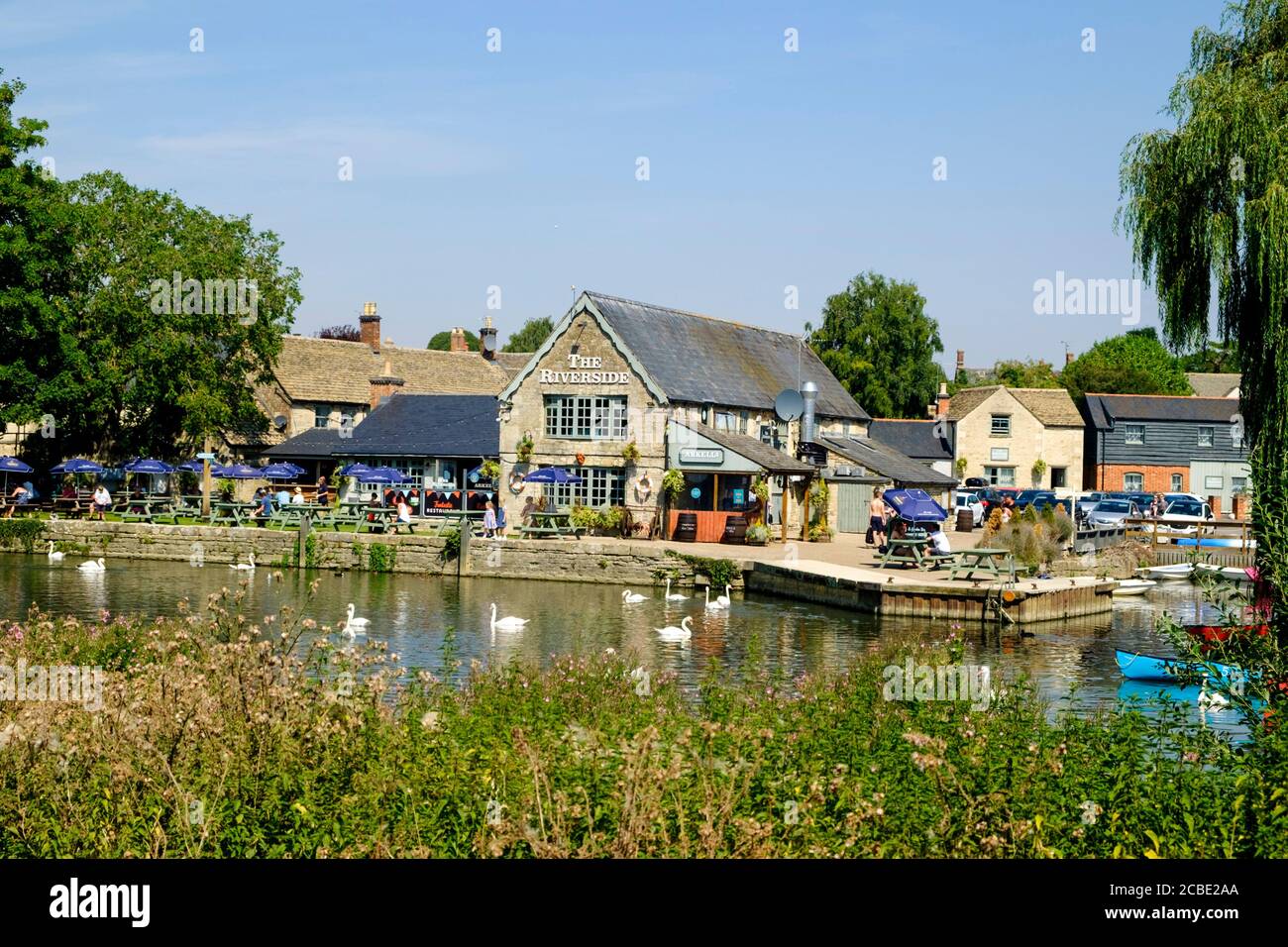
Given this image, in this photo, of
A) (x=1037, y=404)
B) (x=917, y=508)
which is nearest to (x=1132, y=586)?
(x=917, y=508)

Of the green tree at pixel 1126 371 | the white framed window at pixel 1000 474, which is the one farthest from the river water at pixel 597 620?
the green tree at pixel 1126 371

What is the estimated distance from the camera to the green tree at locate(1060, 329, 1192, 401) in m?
89.6

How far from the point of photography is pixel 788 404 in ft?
153

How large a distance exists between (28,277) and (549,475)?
19.6 meters

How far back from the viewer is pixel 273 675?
11500 millimetres

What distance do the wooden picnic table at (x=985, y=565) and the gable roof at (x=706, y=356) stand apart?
468 inches

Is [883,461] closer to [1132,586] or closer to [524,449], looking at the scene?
[1132,586]

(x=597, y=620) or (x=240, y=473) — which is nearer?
(x=597, y=620)

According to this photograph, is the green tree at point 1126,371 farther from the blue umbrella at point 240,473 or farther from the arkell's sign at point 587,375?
the blue umbrella at point 240,473

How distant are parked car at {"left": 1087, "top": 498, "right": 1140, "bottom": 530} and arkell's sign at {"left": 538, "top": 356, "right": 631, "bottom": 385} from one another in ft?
60.4
